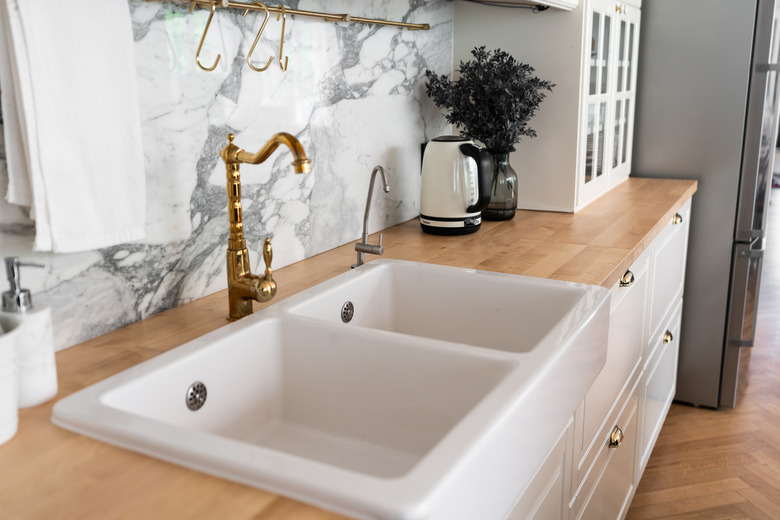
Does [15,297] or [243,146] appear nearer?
[15,297]

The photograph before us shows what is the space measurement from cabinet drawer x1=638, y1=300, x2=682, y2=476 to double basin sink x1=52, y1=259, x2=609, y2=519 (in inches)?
39.2

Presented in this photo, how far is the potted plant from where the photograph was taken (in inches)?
76.9

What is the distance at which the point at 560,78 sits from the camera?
212 centimetres

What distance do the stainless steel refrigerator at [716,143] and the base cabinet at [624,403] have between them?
6.1 inches

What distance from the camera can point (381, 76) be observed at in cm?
187

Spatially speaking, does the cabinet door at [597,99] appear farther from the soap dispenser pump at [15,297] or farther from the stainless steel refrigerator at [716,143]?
the soap dispenser pump at [15,297]

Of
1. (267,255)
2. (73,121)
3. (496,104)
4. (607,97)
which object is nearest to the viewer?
(73,121)

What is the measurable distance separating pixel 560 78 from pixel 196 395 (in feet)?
4.99

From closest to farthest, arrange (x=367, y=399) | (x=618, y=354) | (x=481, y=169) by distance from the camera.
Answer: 1. (x=367, y=399)
2. (x=618, y=354)
3. (x=481, y=169)

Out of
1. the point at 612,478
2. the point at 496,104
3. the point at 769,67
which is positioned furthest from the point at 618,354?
the point at 769,67

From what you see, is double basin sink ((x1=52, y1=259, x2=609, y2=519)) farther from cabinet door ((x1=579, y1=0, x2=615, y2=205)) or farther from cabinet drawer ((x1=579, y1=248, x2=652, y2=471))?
cabinet door ((x1=579, y1=0, x2=615, y2=205))

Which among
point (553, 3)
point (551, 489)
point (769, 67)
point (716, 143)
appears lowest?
point (551, 489)

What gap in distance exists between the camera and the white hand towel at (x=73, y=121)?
3.08 feet

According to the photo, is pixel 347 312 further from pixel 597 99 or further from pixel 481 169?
pixel 597 99
